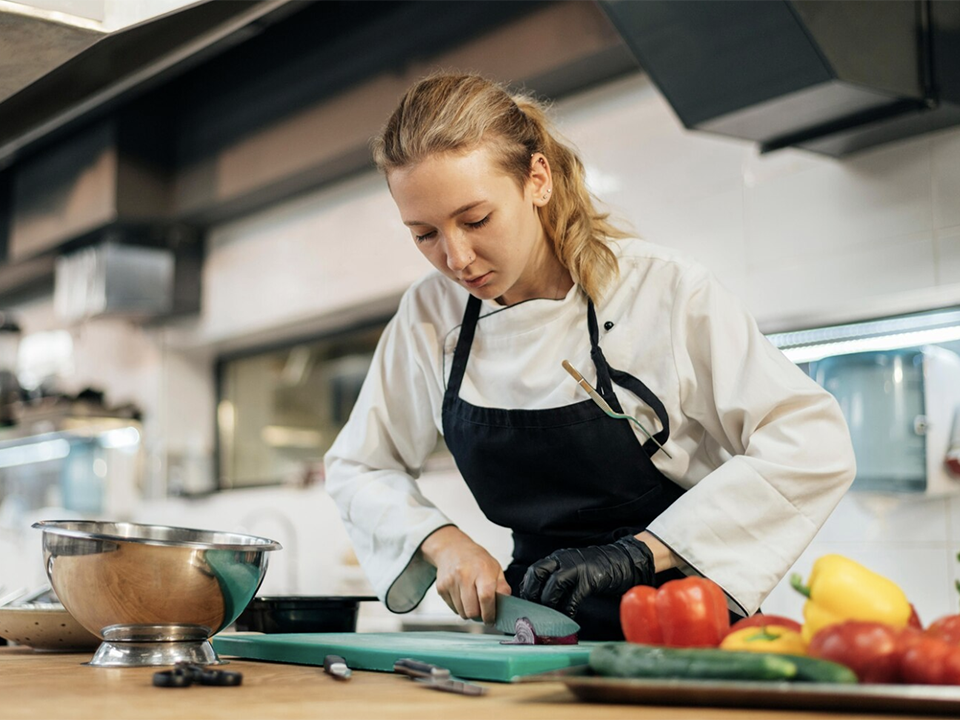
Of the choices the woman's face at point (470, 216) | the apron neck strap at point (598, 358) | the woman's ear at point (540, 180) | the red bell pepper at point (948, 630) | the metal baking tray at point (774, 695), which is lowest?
the metal baking tray at point (774, 695)

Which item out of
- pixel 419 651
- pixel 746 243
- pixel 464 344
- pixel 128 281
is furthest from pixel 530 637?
pixel 128 281

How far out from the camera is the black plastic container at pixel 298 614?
1466mm

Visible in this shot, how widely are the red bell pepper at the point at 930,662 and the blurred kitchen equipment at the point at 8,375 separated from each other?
15.7ft

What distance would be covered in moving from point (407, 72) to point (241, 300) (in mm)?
1346

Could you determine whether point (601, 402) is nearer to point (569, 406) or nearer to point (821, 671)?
point (569, 406)

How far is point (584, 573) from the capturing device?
1219mm

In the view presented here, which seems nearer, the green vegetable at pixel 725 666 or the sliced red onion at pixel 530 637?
the green vegetable at pixel 725 666


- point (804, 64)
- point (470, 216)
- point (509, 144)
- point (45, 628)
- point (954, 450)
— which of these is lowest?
point (45, 628)

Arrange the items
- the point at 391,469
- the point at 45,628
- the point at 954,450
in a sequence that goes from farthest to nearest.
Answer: the point at 954,450, the point at 391,469, the point at 45,628

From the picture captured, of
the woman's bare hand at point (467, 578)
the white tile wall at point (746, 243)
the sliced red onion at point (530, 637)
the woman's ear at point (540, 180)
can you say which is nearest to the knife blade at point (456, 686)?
the sliced red onion at point (530, 637)

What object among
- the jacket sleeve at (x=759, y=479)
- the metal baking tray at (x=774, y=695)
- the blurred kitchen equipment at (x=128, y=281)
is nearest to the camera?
the metal baking tray at (x=774, y=695)

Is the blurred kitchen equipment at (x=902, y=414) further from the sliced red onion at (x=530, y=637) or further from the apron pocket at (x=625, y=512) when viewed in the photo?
the sliced red onion at (x=530, y=637)

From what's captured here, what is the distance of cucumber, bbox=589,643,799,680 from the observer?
2.64 feet

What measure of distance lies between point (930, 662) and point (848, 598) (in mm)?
143
